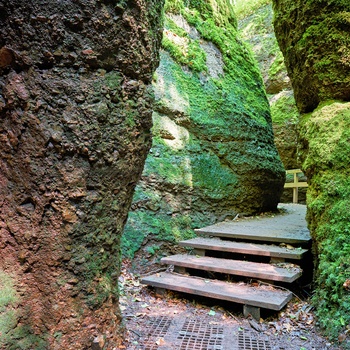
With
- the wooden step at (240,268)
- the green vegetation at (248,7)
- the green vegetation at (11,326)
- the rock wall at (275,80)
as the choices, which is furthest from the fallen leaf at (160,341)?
the green vegetation at (248,7)

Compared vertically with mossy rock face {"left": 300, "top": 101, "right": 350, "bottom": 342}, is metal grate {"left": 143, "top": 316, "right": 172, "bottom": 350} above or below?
below

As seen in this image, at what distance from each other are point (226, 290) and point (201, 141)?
285 cm

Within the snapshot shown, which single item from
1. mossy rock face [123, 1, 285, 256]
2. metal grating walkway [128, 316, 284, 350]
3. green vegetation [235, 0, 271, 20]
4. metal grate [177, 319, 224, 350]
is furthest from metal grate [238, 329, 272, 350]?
green vegetation [235, 0, 271, 20]

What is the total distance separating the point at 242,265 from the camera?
3.52m

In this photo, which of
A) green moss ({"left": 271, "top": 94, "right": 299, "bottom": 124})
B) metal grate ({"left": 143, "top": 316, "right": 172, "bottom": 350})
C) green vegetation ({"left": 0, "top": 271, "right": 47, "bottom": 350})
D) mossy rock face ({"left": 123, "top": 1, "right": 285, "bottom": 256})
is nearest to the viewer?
green vegetation ({"left": 0, "top": 271, "right": 47, "bottom": 350})

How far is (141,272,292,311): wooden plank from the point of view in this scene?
9.23 feet

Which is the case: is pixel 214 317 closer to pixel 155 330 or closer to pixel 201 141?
pixel 155 330

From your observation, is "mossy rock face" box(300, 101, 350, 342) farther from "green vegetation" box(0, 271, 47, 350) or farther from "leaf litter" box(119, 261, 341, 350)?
"green vegetation" box(0, 271, 47, 350)

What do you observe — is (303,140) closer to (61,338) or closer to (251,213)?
(251,213)

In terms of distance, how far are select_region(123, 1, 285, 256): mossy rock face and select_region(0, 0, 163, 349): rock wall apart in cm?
226

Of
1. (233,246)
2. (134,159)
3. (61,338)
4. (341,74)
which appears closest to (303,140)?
(341,74)

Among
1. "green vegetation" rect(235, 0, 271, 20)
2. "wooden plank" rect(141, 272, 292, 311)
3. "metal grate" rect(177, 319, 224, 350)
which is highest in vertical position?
"green vegetation" rect(235, 0, 271, 20)

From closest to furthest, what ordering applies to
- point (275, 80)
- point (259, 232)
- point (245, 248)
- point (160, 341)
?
point (160, 341) → point (245, 248) → point (259, 232) → point (275, 80)

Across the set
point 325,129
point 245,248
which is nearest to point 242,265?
point 245,248
